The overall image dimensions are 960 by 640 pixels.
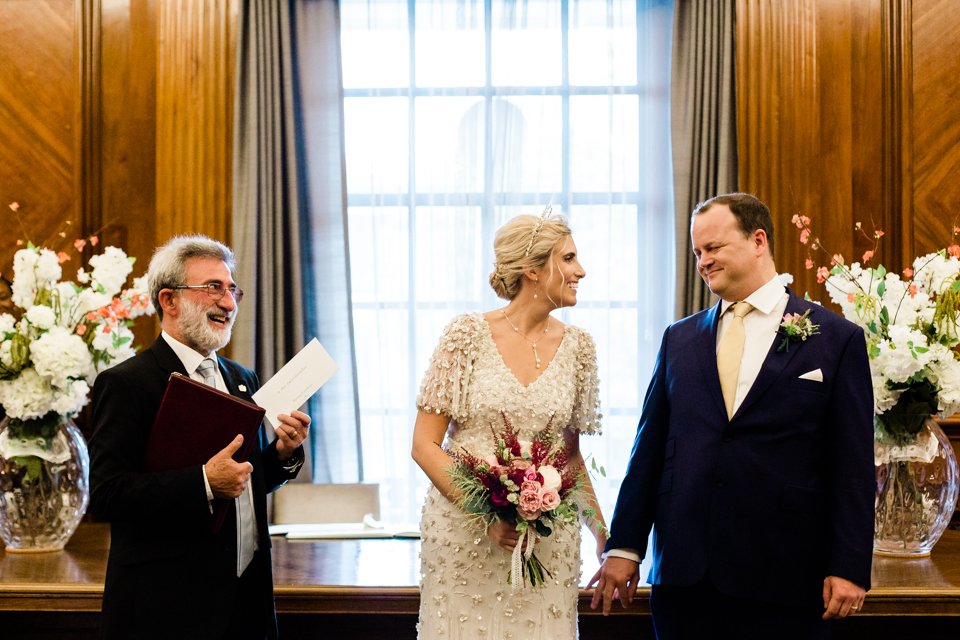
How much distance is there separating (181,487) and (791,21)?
3922 millimetres

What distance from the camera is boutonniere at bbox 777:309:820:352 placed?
9.15 ft

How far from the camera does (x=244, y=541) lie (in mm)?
2754

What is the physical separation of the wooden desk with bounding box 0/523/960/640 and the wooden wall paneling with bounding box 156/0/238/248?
1.96 metres

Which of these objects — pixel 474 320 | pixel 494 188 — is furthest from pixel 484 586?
pixel 494 188

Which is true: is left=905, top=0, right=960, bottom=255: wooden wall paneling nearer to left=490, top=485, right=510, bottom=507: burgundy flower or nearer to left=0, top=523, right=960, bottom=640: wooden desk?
left=0, top=523, right=960, bottom=640: wooden desk

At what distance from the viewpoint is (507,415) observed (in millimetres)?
2965

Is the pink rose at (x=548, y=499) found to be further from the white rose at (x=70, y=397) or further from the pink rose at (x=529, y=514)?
the white rose at (x=70, y=397)

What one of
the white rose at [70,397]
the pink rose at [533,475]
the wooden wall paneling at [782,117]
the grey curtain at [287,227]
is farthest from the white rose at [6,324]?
the wooden wall paneling at [782,117]

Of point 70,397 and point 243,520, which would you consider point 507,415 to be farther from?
point 70,397

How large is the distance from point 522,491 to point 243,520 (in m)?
0.84

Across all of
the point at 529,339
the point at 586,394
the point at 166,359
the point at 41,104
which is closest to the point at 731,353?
the point at 586,394

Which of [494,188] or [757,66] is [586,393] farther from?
[757,66]

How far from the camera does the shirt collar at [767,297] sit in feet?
9.59

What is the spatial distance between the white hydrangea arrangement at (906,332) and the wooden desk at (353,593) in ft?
1.87
